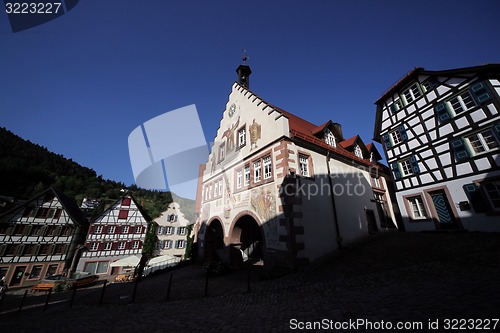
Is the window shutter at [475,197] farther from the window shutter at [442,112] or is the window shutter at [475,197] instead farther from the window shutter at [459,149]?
the window shutter at [442,112]

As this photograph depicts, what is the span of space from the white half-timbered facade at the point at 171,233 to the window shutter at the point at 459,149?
119 feet

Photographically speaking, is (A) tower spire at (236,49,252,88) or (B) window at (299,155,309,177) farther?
(A) tower spire at (236,49,252,88)

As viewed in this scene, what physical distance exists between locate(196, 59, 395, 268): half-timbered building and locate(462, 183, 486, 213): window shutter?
5517 millimetres

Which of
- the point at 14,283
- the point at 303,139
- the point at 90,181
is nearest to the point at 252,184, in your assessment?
the point at 303,139

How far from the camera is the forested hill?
54.1 m

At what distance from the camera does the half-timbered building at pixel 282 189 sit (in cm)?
1067

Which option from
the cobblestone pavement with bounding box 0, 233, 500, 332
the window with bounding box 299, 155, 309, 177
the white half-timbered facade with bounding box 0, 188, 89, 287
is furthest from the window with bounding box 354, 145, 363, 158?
the white half-timbered facade with bounding box 0, 188, 89, 287

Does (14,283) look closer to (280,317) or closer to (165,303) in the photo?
(165,303)

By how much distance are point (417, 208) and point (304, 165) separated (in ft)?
31.8

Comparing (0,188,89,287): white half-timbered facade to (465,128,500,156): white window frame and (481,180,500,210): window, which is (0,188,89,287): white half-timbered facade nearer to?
(481,180,500,210): window

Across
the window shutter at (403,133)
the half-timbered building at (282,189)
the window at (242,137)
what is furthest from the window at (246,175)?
the window shutter at (403,133)

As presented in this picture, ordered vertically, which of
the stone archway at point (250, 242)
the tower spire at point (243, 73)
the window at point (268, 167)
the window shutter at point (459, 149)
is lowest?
the stone archway at point (250, 242)

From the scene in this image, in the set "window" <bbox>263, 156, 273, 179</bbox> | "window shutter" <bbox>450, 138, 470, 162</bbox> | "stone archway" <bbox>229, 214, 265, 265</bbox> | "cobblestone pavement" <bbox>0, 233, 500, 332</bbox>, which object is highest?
"window shutter" <bbox>450, 138, 470, 162</bbox>

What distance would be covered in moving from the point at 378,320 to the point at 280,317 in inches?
82.9
